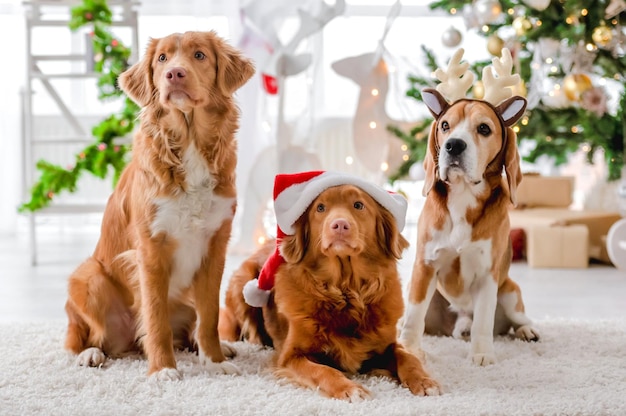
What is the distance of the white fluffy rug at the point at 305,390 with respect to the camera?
1.80 m

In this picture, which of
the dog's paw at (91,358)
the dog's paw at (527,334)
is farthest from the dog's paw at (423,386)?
the dog's paw at (91,358)

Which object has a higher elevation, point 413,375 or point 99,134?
point 99,134

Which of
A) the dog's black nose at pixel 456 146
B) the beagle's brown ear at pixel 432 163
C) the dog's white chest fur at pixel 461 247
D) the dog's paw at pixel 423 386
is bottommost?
the dog's paw at pixel 423 386

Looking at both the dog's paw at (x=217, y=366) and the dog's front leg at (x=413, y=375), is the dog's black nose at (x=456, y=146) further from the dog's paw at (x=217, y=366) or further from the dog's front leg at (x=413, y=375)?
the dog's paw at (x=217, y=366)

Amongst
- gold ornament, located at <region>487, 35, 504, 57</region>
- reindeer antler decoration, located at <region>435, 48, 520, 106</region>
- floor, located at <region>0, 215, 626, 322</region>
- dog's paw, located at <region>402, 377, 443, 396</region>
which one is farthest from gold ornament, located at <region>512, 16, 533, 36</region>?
dog's paw, located at <region>402, 377, 443, 396</region>

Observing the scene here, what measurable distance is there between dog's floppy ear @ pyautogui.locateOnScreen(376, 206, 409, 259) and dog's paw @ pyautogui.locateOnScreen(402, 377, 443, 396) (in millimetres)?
358

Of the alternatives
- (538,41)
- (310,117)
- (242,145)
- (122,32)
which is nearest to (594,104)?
(538,41)

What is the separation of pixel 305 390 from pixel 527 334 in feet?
3.16

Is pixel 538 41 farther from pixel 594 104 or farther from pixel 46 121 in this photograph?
pixel 46 121

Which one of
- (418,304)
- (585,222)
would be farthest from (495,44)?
(418,304)

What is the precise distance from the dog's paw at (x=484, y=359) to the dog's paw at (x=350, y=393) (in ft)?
1.68

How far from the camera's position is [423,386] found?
1.94 m

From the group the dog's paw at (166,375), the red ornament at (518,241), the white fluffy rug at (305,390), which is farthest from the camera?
the red ornament at (518,241)

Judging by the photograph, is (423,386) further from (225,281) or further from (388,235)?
(225,281)
